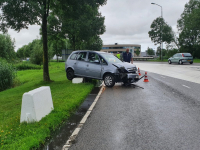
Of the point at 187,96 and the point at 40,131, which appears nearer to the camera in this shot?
the point at 40,131

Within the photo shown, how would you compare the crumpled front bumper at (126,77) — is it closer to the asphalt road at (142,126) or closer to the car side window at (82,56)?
the car side window at (82,56)

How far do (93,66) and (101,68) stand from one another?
58 centimetres

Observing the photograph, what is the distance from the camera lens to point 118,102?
7699mm

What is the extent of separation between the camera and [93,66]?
1208cm

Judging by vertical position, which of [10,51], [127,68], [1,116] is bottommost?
[1,116]

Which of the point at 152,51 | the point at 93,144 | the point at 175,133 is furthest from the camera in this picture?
the point at 152,51

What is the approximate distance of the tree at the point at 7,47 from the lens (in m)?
33.2

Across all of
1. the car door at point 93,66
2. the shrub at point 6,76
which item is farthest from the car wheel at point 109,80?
the shrub at point 6,76

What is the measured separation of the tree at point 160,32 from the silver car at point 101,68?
160 ft

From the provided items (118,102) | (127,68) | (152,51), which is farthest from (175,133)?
(152,51)

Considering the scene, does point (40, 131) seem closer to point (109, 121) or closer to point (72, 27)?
point (109, 121)

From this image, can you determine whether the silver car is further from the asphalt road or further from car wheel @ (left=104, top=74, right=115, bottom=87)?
the asphalt road

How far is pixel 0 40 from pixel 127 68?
1105 inches

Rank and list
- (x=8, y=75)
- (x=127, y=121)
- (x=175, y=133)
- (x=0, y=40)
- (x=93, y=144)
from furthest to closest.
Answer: (x=0, y=40) < (x=8, y=75) < (x=127, y=121) < (x=175, y=133) < (x=93, y=144)
